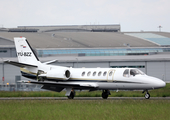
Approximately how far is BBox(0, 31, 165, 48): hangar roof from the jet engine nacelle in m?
44.2

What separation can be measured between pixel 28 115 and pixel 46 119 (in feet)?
6.04

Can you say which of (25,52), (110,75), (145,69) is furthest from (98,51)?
(110,75)

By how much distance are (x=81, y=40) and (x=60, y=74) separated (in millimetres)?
57902

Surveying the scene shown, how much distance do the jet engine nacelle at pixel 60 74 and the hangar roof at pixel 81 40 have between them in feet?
145

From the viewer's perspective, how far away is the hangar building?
200 feet

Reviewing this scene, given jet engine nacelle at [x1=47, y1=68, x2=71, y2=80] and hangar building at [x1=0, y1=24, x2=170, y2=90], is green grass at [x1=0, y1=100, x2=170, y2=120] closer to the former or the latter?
jet engine nacelle at [x1=47, y1=68, x2=71, y2=80]

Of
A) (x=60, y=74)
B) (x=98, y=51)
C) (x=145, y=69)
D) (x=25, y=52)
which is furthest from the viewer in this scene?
(x=98, y=51)

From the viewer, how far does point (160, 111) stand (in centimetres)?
1997

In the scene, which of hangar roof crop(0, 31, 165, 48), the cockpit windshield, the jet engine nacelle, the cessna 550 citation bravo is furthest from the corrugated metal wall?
the cockpit windshield

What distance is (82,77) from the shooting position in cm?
3281

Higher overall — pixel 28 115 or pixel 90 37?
pixel 90 37

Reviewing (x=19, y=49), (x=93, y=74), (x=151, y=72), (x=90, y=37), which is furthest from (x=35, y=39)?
(x=93, y=74)

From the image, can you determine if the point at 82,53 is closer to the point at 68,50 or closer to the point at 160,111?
the point at 68,50

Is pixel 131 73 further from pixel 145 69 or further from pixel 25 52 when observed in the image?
pixel 145 69
